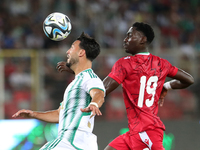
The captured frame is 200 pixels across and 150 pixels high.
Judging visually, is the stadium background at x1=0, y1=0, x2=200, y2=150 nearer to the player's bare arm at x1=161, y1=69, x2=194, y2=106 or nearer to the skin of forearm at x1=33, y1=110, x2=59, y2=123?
the player's bare arm at x1=161, y1=69, x2=194, y2=106

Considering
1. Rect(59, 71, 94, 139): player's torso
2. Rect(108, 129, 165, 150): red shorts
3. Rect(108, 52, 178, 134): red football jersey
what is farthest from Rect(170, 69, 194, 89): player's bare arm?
Rect(59, 71, 94, 139): player's torso

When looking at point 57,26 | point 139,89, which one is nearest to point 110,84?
point 139,89

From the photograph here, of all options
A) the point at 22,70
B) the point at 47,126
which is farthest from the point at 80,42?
the point at 22,70

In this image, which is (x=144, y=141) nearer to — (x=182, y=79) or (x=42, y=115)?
(x=182, y=79)

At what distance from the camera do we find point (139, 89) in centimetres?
378

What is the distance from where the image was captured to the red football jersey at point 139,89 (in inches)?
147

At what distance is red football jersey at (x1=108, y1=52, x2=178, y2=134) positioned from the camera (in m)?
3.74

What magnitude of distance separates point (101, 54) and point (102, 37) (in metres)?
1.78

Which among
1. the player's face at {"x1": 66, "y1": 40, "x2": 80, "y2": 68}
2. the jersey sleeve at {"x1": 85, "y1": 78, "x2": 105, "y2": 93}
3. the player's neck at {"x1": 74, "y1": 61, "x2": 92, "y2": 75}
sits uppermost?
the player's face at {"x1": 66, "y1": 40, "x2": 80, "y2": 68}

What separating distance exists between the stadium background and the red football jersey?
2.54m

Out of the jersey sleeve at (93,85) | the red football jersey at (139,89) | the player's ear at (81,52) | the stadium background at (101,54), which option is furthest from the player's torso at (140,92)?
the stadium background at (101,54)

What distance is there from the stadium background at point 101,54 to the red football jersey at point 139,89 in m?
2.54

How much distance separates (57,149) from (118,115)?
5502mm

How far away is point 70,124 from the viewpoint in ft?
10.5
